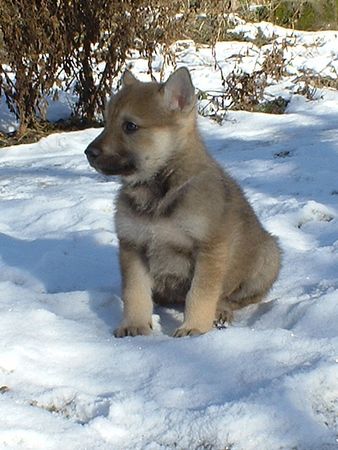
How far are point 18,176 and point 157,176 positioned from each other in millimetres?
3733

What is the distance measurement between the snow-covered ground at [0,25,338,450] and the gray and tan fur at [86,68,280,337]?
9.4 inches

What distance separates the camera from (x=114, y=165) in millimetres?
4023

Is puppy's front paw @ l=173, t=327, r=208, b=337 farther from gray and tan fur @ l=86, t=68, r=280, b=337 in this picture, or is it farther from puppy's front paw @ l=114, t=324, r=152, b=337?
puppy's front paw @ l=114, t=324, r=152, b=337

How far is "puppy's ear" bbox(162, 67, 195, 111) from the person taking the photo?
4074 mm

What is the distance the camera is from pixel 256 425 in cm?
298

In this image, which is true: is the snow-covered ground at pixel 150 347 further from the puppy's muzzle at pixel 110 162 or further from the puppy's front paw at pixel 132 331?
the puppy's muzzle at pixel 110 162

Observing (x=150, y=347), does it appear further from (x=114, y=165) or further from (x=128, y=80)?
(x=128, y=80)

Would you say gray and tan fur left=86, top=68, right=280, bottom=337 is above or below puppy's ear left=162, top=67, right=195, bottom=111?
below

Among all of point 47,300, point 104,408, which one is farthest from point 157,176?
point 104,408

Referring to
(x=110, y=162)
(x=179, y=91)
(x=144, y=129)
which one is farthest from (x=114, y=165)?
(x=179, y=91)

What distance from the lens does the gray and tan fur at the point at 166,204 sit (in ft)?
13.1

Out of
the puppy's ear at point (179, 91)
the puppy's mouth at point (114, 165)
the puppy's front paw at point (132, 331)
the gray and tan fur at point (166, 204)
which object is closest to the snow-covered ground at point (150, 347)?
the puppy's front paw at point (132, 331)

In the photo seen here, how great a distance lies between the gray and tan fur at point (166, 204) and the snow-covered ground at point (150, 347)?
0.24m

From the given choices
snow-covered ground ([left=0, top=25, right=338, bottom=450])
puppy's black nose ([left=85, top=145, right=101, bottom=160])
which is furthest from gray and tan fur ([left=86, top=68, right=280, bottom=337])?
snow-covered ground ([left=0, top=25, right=338, bottom=450])
